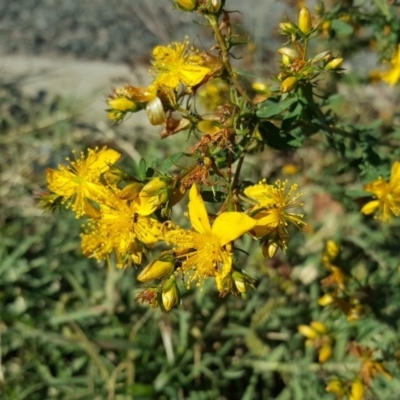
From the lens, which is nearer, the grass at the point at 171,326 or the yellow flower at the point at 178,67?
the yellow flower at the point at 178,67

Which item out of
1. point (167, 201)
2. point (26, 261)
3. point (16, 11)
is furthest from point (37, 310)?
point (16, 11)

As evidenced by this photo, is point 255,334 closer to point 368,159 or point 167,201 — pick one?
point 368,159

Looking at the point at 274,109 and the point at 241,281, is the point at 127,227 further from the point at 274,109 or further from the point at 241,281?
the point at 274,109

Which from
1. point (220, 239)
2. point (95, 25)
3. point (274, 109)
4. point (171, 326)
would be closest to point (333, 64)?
point (274, 109)

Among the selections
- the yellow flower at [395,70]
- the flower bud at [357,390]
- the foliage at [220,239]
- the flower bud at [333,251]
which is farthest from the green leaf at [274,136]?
the flower bud at [357,390]

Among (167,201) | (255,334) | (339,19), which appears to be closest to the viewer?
(167,201)

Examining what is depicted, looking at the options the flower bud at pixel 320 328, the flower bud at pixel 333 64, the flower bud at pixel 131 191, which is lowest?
the flower bud at pixel 320 328

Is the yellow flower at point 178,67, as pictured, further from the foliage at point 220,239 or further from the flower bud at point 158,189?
the flower bud at point 158,189

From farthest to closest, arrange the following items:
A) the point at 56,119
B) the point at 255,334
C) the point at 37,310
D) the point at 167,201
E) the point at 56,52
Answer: the point at 56,52 → the point at 56,119 → the point at 37,310 → the point at 255,334 → the point at 167,201
